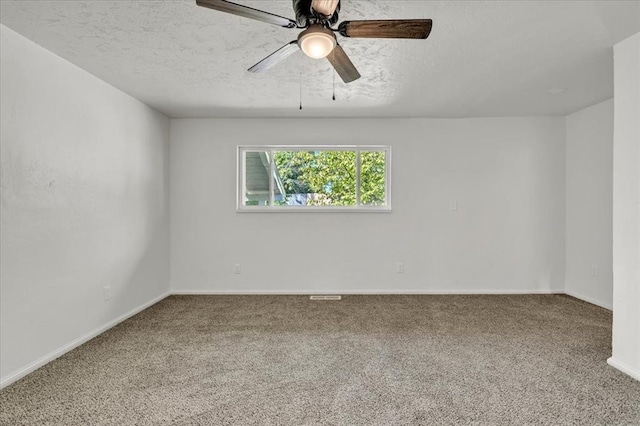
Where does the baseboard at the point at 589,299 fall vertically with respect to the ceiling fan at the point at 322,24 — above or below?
below

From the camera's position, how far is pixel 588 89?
3.27 metres

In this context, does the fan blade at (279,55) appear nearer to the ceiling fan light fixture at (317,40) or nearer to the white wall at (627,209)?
the ceiling fan light fixture at (317,40)

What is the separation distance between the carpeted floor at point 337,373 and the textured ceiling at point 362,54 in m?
2.22

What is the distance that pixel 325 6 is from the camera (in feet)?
5.01

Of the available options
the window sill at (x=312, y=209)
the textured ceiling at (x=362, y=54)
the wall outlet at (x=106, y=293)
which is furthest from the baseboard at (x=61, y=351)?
the textured ceiling at (x=362, y=54)

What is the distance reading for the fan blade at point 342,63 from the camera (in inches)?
73.3

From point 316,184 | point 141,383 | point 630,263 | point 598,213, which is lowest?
point 141,383

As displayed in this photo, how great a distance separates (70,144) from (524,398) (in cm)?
359

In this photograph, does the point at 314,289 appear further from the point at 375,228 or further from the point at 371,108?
the point at 371,108

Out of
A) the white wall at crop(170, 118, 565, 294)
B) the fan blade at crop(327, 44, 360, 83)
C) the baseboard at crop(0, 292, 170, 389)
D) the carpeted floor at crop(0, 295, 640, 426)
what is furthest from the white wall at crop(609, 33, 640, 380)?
the baseboard at crop(0, 292, 170, 389)

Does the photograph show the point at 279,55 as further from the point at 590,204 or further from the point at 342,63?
the point at 590,204

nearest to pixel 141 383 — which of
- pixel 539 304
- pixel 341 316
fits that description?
pixel 341 316

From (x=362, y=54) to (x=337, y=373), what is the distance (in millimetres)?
2261

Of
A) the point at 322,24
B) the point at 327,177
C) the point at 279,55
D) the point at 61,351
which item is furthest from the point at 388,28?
the point at 61,351
